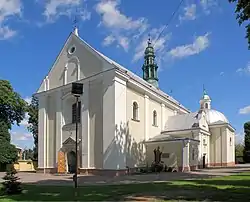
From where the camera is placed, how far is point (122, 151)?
3186cm

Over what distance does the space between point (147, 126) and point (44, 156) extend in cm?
1183

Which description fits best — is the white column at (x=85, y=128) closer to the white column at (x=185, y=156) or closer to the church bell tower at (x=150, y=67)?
the white column at (x=185, y=156)

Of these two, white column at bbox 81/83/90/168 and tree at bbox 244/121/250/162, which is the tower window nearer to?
white column at bbox 81/83/90/168

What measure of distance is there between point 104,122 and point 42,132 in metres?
10.7

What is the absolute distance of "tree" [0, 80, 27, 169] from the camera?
152 ft

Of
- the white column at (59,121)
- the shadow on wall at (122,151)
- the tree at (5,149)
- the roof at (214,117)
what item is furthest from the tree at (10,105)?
the roof at (214,117)

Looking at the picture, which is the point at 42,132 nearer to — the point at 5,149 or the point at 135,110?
the point at 5,149

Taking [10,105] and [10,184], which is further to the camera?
[10,105]

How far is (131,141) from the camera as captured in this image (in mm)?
34469

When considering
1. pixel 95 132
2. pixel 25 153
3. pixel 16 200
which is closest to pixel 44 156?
pixel 95 132

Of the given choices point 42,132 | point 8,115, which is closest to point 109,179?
point 42,132

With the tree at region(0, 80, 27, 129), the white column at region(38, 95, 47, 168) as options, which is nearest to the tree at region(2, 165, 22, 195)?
the white column at region(38, 95, 47, 168)

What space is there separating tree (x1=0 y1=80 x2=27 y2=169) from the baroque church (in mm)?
9536

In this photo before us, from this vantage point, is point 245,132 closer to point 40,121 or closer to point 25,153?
point 40,121
